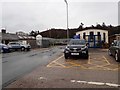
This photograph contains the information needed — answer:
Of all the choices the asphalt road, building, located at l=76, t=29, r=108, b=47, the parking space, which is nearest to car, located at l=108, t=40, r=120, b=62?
the parking space

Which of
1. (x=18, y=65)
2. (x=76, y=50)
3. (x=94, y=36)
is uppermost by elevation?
(x=94, y=36)

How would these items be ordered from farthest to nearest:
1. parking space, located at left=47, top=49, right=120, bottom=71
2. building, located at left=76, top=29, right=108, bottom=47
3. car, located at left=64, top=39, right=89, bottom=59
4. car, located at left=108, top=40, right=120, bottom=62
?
building, located at left=76, top=29, right=108, bottom=47, car, located at left=64, top=39, right=89, bottom=59, car, located at left=108, top=40, right=120, bottom=62, parking space, located at left=47, top=49, right=120, bottom=71

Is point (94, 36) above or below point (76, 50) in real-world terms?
above

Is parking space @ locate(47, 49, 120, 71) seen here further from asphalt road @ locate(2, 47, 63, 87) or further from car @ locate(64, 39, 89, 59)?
car @ locate(64, 39, 89, 59)

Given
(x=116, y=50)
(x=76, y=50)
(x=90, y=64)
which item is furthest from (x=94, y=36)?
(x=90, y=64)

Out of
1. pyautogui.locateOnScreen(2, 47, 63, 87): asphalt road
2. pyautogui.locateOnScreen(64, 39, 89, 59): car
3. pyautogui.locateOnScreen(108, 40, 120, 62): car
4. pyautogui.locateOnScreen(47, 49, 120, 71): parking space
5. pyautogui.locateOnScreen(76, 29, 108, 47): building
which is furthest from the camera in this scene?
pyautogui.locateOnScreen(76, 29, 108, 47): building

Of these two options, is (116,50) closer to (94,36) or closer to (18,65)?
(18,65)

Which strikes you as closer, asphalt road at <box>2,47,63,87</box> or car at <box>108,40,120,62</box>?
asphalt road at <box>2,47,63,87</box>

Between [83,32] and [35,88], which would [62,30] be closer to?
[83,32]

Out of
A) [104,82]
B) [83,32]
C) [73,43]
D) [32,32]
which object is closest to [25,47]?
[83,32]

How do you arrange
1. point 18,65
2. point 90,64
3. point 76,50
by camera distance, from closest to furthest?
point 90,64
point 18,65
point 76,50

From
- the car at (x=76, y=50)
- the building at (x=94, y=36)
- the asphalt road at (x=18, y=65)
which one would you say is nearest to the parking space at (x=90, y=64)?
the asphalt road at (x=18, y=65)

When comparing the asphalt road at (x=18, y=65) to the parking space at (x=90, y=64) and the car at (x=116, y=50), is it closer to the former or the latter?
the parking space at (x=90, y=64)

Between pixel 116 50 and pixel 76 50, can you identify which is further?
pixel 76 50
